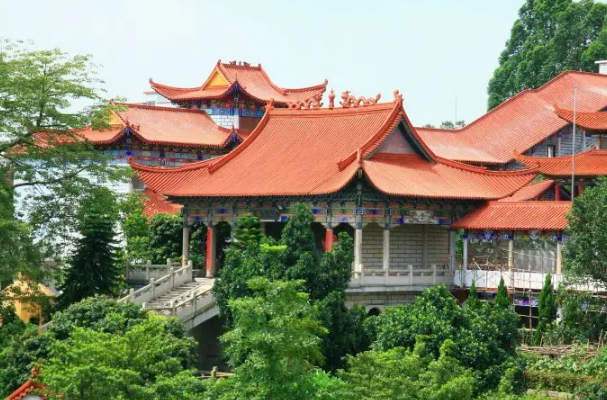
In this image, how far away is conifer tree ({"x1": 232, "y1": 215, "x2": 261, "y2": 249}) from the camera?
39062 millimetres

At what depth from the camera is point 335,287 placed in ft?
111

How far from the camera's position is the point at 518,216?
39844mm

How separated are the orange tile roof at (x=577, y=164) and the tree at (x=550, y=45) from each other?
28240mm

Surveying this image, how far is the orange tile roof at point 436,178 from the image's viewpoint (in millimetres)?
39688

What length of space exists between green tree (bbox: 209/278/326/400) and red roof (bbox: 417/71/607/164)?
29.7m

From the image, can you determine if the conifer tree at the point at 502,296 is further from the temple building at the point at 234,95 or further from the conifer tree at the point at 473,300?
the temple building at the point at 234,95

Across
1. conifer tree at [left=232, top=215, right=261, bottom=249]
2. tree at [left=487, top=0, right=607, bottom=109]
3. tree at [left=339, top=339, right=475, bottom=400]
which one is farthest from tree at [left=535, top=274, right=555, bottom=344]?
tree at [left=487, top=0, right=607, bottom=109]

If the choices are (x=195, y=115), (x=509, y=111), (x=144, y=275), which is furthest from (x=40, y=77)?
(x=509, y=111)

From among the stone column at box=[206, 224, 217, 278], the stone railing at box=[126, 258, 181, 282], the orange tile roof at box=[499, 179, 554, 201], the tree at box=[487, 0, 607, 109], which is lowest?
the stone railing at box=[126, 258, 181, 282]

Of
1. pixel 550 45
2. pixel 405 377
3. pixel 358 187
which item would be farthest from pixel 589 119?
pixel 550 45

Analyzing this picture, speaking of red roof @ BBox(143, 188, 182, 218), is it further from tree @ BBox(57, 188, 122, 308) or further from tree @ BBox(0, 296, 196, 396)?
tree @ BBox(0, 296, 196, 396)

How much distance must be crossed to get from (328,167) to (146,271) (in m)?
6.16

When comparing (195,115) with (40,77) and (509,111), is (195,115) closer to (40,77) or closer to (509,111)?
(509,111)

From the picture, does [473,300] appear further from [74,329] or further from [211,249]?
[74,329]
